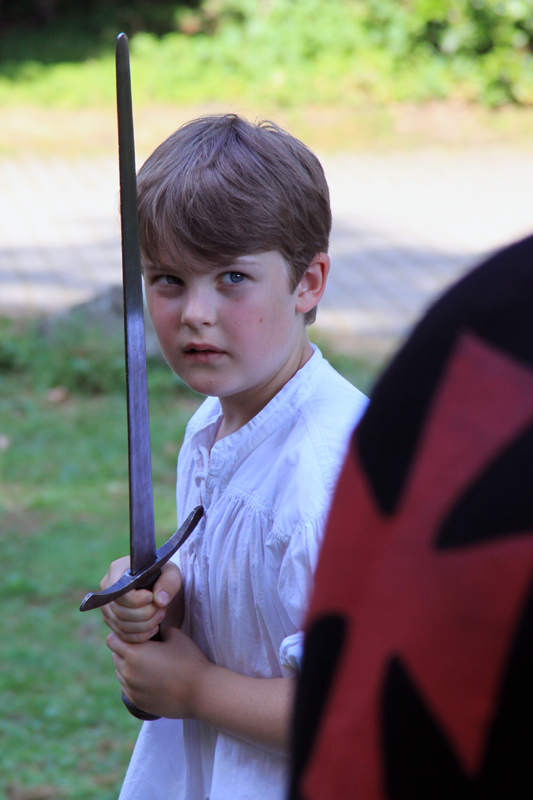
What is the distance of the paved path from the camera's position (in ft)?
20.5

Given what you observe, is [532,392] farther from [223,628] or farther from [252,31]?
[252,31]

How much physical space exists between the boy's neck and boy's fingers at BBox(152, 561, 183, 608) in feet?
0.83

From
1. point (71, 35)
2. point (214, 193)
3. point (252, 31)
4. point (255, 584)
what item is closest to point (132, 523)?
point (255, 584)

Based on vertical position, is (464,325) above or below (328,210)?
below

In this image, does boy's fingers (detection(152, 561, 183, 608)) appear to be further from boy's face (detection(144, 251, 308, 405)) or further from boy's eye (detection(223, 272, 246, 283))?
boy's eye (detection(223, 272, 246, 283))

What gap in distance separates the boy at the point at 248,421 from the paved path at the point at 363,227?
4059 millimetres

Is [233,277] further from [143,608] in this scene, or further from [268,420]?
[143,608]

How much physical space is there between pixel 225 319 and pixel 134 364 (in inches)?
6.2

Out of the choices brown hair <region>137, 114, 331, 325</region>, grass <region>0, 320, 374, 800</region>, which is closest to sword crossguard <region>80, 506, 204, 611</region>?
brown hair <region>137, 114, 331, 325</region>

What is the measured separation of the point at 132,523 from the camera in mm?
1201

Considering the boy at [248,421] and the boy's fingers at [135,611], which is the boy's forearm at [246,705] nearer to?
the boy at [248,421]

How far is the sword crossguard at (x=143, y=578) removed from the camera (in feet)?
3.79

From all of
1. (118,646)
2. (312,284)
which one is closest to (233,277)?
(312,284)

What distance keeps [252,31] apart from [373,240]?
5452 millimetres
